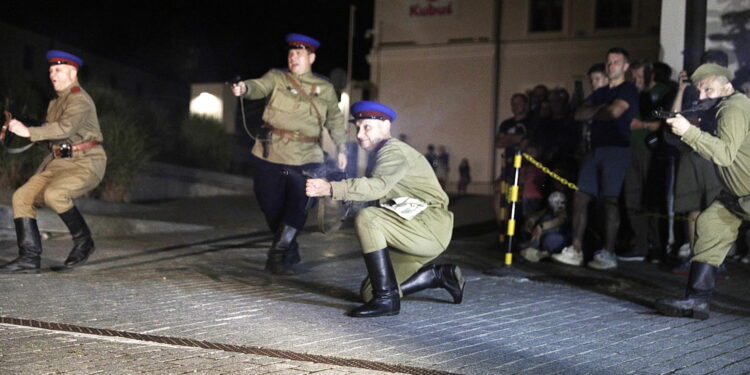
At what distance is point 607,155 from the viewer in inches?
356

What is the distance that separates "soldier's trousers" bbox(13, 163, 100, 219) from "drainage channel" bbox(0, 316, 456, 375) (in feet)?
6.98

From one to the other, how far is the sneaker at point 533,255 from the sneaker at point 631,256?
3.73ft

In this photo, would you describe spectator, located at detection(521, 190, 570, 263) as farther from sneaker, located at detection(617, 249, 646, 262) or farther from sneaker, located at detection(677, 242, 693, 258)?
sneaker, located at detection(677, 242, 693, 258)

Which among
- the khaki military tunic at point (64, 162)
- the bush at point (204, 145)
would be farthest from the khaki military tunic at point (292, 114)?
the bush at point (204, 145)

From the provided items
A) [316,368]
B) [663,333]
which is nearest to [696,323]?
[663,333]

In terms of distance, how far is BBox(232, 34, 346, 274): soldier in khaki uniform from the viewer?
7.78 metres

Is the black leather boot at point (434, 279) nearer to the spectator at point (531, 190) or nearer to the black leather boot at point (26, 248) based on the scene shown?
the black leather boot at point (26, 248)

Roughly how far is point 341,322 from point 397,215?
842 mm

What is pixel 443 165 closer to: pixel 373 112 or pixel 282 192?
pixel 282 192

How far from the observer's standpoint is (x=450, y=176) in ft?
111

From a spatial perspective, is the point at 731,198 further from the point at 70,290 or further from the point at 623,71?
the point at 70,290

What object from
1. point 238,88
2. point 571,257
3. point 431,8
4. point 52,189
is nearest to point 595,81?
point 571,257

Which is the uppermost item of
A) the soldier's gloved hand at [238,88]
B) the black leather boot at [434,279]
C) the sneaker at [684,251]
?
the soldier's gloved hand at [238,88]

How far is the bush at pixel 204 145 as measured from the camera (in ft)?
68.3
